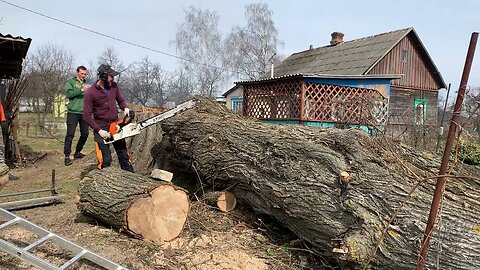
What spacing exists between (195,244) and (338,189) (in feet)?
5.09

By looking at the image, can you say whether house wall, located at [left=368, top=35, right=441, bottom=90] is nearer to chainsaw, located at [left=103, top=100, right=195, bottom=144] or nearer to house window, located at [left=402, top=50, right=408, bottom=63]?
house window, located at [left=402, top=50, right=408, bottom=63]

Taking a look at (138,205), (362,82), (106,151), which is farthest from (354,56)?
(138,205)

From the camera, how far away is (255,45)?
3903 cm

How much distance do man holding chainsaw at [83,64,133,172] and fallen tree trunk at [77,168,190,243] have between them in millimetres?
1204

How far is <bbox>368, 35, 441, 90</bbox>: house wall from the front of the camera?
21.5 metres

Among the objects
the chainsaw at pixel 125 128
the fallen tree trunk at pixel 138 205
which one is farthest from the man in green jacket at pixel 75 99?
the fallen tree trunk at pixel 138 205

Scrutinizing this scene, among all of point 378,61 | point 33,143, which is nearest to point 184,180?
point 33,143

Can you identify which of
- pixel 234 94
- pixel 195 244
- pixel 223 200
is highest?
pixel 234 94

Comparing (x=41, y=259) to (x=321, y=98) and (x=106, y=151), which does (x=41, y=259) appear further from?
(x=321, y=98)

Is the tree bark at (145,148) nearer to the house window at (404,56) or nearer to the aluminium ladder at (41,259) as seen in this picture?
the aluminium ladder at (41,259)

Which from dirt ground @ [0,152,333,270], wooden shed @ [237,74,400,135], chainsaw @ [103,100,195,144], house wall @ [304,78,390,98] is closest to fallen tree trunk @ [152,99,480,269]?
dirt ground @ [0,152,333,270]

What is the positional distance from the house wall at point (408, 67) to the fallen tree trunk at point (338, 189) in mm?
17743

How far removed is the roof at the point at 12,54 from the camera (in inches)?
264

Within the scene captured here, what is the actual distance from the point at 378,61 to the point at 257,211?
57.2 ft
